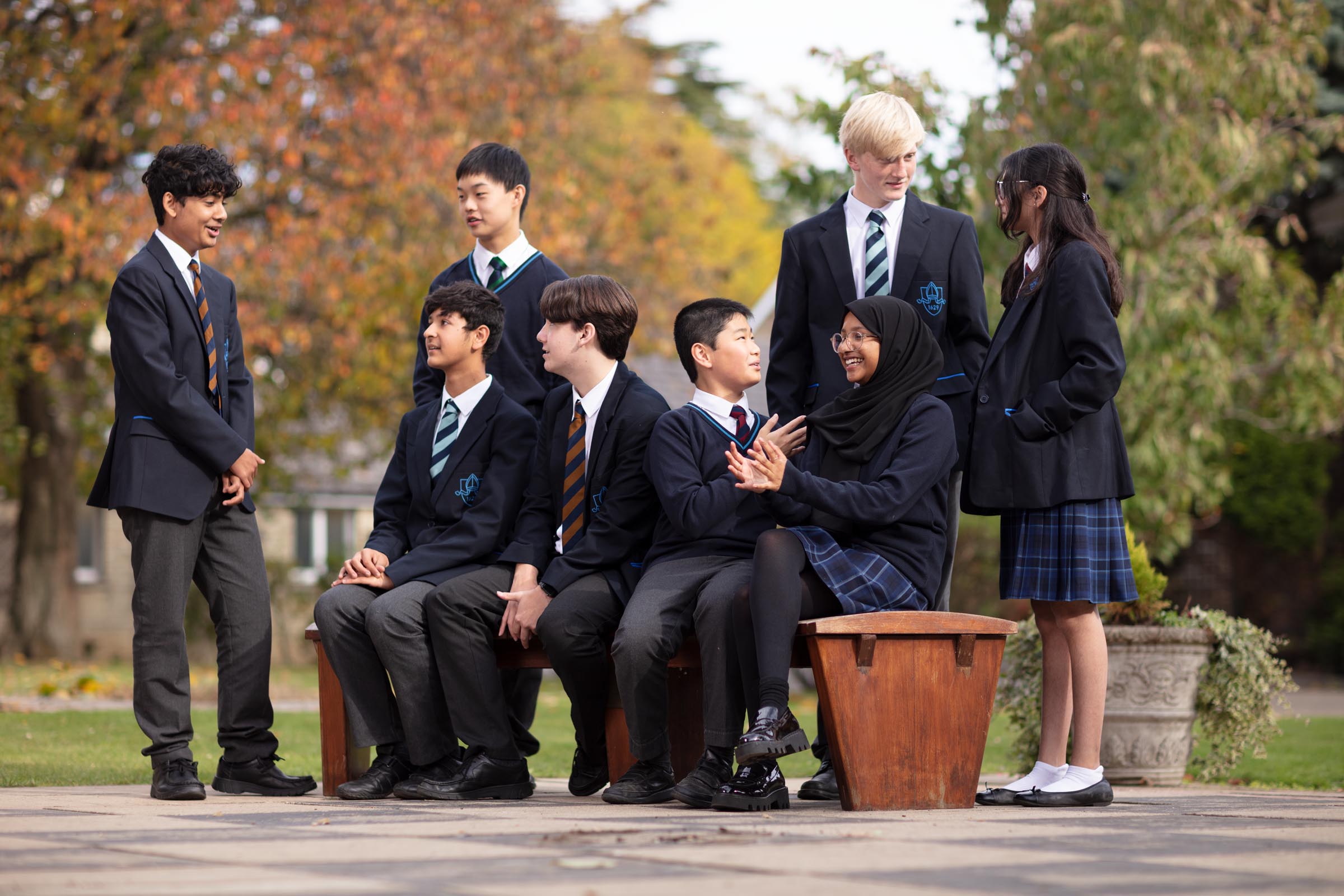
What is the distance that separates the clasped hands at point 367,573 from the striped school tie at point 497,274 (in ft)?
3.61

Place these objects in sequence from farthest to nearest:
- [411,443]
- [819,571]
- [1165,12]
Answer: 1. [1165,12]
2. [411,443]
3. [819,571]

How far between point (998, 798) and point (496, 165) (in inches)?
107

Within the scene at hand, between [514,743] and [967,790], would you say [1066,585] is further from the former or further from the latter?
[514,743]

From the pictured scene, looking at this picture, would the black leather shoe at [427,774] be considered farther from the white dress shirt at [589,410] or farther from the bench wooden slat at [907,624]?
the bench wooden slat at [907,624]

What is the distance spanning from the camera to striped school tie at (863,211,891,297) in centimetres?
514

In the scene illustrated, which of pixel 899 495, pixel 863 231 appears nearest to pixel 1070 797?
pixel 899 495

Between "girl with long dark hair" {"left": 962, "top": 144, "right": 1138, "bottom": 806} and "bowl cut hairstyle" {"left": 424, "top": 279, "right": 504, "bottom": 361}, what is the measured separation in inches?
63.9

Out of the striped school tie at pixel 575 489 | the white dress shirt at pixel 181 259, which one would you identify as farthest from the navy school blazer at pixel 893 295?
the white dress shirt at pixel 181 259

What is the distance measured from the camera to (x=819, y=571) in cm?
457

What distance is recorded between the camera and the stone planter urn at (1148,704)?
6.17 m

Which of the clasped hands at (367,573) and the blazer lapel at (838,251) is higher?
the blazer lapel at (838,251)

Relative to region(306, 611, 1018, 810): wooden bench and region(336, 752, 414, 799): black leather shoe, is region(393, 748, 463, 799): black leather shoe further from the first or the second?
region(306, 611, 1018, 810): wooden bench

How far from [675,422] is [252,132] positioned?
11122 millimetres

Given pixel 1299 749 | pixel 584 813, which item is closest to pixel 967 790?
pixel 584 813
